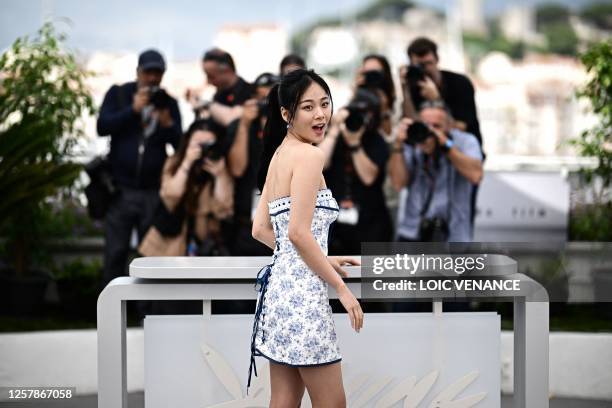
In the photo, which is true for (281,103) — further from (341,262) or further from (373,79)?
(373,79)

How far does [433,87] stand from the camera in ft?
18.8

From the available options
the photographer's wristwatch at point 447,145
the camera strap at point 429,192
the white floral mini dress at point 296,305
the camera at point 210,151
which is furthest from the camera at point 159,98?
the white floral mini dress at point 296,305

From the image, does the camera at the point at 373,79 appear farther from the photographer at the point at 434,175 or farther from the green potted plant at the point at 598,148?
the green potted plant at the point at 598,148

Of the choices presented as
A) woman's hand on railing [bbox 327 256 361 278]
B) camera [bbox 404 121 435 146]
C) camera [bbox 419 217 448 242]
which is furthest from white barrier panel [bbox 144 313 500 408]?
camera [bbox 404 121 435 146]

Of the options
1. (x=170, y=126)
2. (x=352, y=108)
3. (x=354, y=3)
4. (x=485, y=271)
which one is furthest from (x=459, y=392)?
(x=354, y=3)

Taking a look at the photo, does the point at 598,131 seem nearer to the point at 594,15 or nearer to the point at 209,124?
the point at 594,15

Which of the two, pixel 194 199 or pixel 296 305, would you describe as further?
pixel 194 199

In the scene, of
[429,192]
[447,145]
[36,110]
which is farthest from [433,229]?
[36,110]

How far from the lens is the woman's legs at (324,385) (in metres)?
2.84

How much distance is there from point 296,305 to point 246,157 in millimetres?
2918

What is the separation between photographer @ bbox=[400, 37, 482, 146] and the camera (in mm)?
5746

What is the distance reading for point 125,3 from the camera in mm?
7227

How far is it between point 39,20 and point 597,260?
13.9 ft

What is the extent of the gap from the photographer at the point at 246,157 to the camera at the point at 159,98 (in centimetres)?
50
